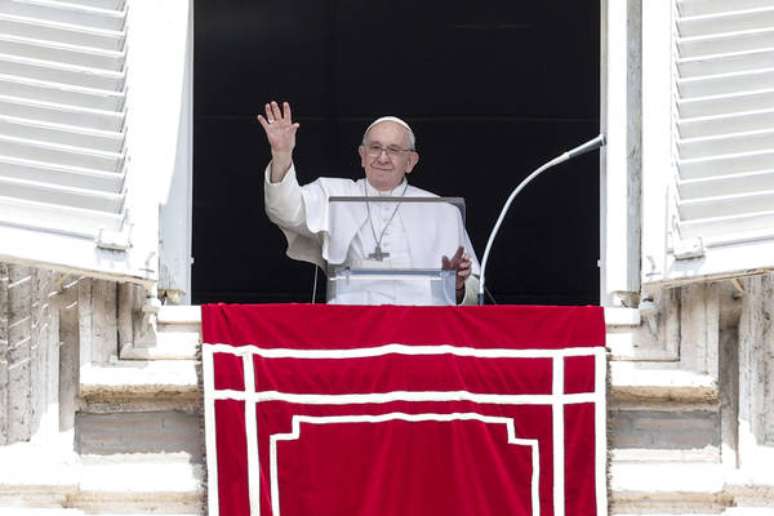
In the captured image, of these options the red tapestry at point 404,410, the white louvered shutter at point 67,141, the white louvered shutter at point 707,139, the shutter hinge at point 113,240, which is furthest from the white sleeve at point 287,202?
the white louvered shutter at point 707,139

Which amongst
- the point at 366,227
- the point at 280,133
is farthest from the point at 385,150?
the point at 280,133

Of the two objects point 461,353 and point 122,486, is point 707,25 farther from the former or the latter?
point 122,486

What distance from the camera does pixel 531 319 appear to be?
9.55 m

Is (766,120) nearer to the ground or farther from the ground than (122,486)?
farther from the ground

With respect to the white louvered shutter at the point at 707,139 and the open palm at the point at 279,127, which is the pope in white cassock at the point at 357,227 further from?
the white louvered shutter at the point at 707,139

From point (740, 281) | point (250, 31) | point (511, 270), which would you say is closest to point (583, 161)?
point (511, 270)

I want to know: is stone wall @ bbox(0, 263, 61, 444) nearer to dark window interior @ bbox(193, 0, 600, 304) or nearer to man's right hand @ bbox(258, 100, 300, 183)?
man's right hand @ bbox(258, 100, 300, 183)

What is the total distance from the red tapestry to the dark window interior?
3.21 metres

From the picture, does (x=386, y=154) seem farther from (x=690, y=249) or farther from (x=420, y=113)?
(x=420, y=113)

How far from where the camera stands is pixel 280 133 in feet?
33.0

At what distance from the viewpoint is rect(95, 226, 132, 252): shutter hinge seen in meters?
9.29

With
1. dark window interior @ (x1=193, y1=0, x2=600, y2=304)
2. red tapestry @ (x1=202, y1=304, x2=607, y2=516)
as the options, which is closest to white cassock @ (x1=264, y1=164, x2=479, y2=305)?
red tapestry @ (x1=202, y1=304, x2=607, y2=516)

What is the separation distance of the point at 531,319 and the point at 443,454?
1.54 ft

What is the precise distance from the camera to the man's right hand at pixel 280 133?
10.0 m
